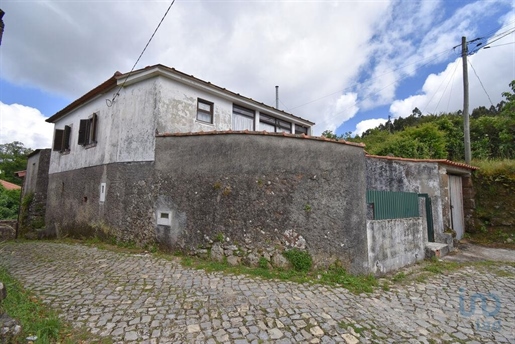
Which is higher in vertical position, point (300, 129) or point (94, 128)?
point (300, 129)

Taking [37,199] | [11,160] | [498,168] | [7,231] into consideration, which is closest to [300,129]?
[498,168]

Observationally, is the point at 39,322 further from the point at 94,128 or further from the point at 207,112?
the point at 94,128

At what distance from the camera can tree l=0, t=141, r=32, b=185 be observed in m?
32.6

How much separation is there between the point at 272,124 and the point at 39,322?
35.6 ft

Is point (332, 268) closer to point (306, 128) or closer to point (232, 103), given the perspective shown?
point (232, 103)

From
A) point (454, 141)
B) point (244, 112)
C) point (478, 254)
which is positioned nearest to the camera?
point (478, 254)

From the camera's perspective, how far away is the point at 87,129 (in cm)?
1046

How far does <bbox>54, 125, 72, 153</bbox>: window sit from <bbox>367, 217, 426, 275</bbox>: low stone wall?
13647 mm

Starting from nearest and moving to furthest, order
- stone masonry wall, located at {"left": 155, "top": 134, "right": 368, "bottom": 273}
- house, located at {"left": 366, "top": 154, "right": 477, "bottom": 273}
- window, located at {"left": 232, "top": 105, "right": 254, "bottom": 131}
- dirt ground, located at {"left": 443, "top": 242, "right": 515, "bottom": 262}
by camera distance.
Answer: stone masonry wall, located at {"left": 155, "top": 134, "right": 368, "bottom": 273}, house, located at {"left": 366, "top": 154, "right": 477, "bottom": 273}, dirt ground, located at {"left": 443, "top": 242, "right": 515, "bottom": 262}, window, located at {"left": 232, "top": 105, "right": 254, "bottom": 131}

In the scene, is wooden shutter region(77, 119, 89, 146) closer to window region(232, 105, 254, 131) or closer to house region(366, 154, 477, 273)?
window region(232, 105, 254, 131)

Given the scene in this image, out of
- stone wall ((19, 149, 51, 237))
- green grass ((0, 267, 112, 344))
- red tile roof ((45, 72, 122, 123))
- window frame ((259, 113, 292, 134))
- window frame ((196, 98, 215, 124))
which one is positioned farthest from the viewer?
stone wall ((19, 149, 51, 237))

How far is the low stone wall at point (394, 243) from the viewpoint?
18.1 ft

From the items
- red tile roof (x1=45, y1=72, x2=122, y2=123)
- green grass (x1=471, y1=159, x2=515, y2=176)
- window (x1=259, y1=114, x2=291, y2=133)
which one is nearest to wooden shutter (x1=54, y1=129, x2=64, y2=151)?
red tile roof (x1=45, y1=72, x2=122, y2=123)

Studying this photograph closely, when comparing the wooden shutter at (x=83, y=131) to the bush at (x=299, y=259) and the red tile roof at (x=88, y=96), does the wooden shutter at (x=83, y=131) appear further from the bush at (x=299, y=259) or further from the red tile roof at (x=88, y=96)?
the bush at (x=299, y=259)
